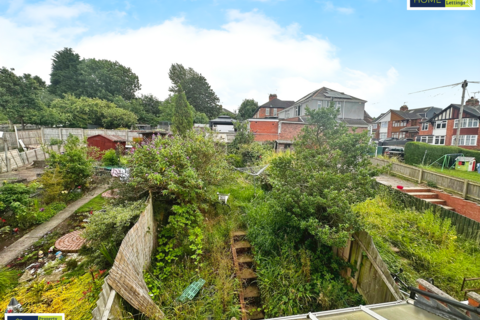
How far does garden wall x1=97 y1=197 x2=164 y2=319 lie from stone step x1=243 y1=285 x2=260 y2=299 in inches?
72.9

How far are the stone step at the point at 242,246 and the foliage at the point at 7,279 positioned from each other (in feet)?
14.6

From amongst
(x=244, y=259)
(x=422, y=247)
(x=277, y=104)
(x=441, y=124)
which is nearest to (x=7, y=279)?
(x=244, y=259)

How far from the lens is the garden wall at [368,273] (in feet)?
10.4

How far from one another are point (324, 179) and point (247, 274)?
2698 millimetres

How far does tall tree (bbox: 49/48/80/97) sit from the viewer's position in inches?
1414

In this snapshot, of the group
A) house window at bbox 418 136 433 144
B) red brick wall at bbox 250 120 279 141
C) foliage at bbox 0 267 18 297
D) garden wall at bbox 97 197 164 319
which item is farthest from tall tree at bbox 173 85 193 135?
house window at bbox 418 136 433 144

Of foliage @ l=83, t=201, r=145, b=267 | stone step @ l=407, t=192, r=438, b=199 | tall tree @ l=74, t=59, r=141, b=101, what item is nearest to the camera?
foliage @ l=83, t=201, r=145, b=267

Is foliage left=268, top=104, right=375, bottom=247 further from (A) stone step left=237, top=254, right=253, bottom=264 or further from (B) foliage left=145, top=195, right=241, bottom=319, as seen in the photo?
(B) foliage left=145, top=195, right=241, bottom=319

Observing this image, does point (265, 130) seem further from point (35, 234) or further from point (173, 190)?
point (35, 234)

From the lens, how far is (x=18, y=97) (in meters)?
19.5

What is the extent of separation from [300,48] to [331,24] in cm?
293

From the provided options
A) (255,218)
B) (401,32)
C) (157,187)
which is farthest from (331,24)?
(157,187)

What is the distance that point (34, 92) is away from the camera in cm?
2036

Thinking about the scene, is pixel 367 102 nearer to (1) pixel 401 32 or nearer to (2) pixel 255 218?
(1) pixel 401 32
